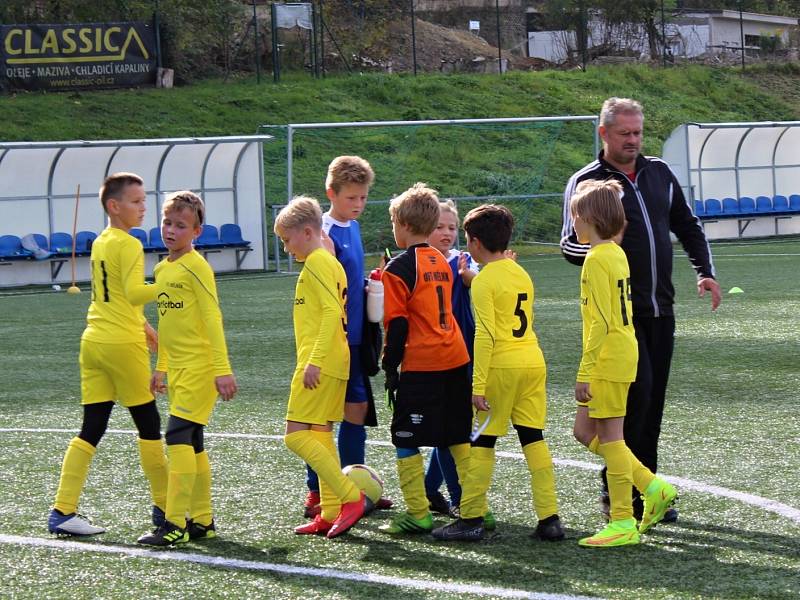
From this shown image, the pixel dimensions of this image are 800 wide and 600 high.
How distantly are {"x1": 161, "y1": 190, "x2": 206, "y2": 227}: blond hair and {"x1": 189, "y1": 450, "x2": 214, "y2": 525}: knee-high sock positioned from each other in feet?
3.18

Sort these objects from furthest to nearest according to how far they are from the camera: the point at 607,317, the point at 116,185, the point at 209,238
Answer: the point at 209,238
the point at 116,185
the point at 607,317

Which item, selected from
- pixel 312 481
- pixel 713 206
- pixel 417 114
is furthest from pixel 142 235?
pixel 312 481

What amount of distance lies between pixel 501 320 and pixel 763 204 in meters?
22.8

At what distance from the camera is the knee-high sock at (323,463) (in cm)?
505

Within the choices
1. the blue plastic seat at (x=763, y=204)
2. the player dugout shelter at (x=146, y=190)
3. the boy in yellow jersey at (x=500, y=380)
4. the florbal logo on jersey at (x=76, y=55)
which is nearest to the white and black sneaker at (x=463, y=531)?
the boy in yellow jersey at (x=500, y=380)

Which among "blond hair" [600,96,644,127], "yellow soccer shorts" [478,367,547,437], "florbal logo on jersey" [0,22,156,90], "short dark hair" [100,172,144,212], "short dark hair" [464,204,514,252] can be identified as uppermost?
"florbal logo on jersey" [0,22,156,90]

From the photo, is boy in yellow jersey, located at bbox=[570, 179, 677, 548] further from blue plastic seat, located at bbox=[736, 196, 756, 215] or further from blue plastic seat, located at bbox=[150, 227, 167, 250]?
blue plastic seat, located at bbox=[736, 196, 756, 215]

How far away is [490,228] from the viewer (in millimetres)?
5039

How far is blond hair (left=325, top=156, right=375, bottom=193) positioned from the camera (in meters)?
5.36

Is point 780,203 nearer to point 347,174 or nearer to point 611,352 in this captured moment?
point 347,174

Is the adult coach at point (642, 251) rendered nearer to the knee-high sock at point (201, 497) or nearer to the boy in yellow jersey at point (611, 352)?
the boy in yellow jersey at point (611, 352)

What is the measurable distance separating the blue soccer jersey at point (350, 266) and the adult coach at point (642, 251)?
0.91 m

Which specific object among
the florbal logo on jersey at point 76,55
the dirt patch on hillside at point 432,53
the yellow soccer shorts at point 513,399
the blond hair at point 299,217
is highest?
the dirt patch on hillside at point 432,53

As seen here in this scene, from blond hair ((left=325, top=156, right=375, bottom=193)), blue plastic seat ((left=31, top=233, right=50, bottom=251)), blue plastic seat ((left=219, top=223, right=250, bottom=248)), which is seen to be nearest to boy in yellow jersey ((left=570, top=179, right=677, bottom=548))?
blond hair ((left=325, top=156, right=375, bottom=193))
